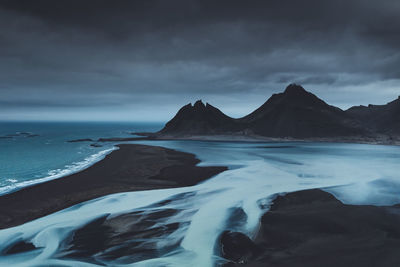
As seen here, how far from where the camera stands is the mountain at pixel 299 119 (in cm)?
10262

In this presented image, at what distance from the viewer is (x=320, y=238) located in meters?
12.9

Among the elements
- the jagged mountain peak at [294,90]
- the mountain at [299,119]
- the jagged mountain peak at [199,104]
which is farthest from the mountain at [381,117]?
the jagged mountain peak at [199,104]

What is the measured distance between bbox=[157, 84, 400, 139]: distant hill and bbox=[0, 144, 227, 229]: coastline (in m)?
75.0

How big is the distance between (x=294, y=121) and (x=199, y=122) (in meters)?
45.6

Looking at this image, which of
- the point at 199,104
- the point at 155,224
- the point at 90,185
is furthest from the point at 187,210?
the point at 199,104

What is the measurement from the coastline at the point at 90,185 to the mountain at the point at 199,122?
78.7m

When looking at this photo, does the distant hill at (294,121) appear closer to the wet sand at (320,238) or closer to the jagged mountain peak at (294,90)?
the jagged mountain peak at (294,90)

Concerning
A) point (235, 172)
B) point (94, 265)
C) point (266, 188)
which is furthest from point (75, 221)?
point (235, 172)

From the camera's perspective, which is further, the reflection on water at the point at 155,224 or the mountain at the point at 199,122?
the mountain at the point at 199,122

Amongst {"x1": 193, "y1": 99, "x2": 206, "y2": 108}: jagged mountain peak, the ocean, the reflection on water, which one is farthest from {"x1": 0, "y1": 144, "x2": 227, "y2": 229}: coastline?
{"x1": 193, "y1": 99, "x2": 206, "y2": 108}: jagged mountain peak

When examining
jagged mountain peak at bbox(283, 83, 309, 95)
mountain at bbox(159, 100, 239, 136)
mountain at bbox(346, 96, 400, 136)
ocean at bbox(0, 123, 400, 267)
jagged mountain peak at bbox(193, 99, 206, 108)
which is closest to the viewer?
ocean at bbox(0, 123, 400, 267)

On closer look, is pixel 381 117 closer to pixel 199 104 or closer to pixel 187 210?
pixel 199 104

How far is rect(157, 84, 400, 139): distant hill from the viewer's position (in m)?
103

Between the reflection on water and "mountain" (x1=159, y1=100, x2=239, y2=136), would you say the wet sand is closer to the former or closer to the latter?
the reflection on water
